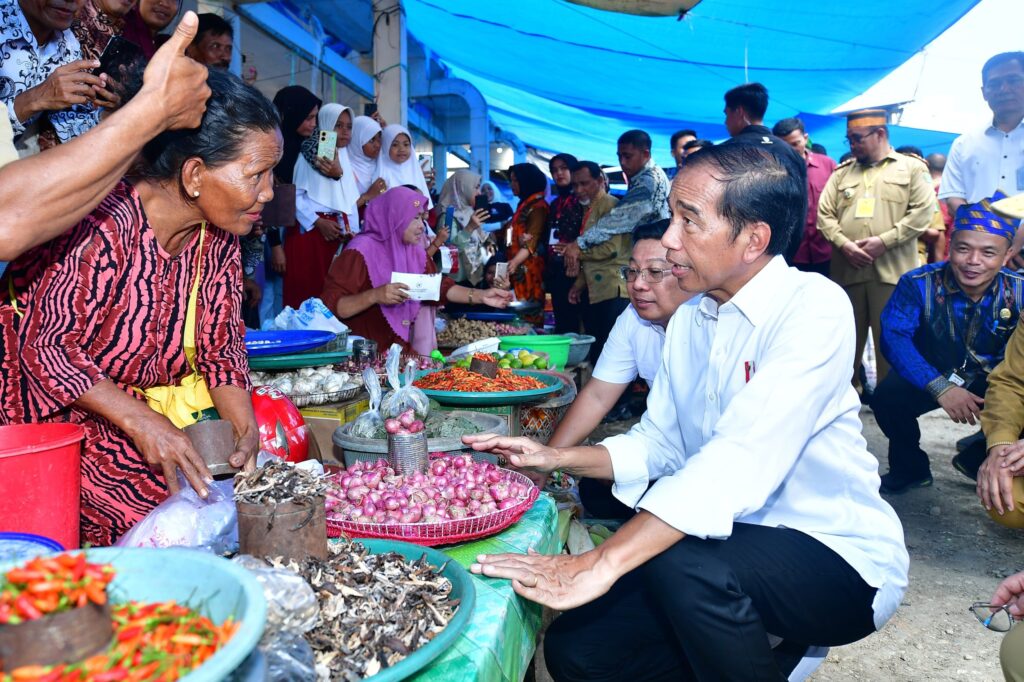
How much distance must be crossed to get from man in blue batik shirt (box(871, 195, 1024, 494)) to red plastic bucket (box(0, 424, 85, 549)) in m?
3.93

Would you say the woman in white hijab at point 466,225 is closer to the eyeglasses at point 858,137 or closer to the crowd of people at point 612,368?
the eyeglasses at point 858,137

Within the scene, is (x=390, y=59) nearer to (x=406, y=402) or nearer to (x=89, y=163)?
(x=406, y=402)

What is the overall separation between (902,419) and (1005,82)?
252 centimetres

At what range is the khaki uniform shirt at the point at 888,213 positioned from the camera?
5.50m

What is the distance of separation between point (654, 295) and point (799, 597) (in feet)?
4.50

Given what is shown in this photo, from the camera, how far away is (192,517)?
1.43 metres

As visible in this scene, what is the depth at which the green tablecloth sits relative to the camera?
1.18 meters

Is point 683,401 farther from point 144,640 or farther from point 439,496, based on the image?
point 144,640

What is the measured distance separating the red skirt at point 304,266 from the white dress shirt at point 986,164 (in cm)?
462

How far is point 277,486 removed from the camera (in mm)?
1312

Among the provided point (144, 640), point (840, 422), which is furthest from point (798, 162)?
point (144, 640)

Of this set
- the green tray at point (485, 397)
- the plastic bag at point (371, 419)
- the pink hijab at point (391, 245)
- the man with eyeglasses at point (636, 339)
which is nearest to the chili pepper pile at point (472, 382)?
the green tray at point (485, 397)

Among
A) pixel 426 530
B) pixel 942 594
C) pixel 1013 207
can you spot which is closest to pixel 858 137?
pixel 1013 207

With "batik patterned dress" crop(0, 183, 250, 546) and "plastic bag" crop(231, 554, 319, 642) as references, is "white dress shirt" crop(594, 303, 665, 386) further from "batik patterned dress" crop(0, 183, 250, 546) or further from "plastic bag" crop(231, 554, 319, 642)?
"plastic bag" crop(231, 554, 319, 642)
